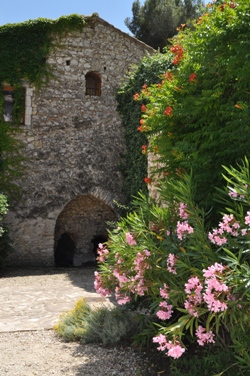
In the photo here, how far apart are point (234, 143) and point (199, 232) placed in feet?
3.86

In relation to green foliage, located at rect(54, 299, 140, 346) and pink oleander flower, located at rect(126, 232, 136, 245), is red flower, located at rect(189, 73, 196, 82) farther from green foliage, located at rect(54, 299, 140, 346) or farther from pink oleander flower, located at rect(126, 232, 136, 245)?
green foliage, located at rect(54, 299, 140, 346)

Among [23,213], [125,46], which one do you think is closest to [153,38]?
[125,46]

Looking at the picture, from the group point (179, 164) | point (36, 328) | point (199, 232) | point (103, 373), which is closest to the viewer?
point (199, 232)

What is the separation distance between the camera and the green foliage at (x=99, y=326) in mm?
4773

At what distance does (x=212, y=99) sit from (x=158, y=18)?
18.4 metres

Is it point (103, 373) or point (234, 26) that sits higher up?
point (234, 26)

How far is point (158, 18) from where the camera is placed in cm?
2139

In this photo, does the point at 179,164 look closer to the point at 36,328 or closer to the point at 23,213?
the point at 36,328

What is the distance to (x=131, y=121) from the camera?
12.3 m

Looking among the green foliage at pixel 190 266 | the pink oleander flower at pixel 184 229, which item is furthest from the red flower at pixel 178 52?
the pink oleander flower at pixel 184 229

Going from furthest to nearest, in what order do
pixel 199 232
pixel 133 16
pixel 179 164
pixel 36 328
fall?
pixel 133 16 → pixel 36 328 → pixel 179 164 → pixel 199 232

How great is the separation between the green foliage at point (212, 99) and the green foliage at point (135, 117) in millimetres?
5732

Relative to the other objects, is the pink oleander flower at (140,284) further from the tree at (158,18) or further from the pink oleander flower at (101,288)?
the tree at (158,18)

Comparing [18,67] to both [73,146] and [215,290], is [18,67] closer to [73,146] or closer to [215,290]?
[73,146]
